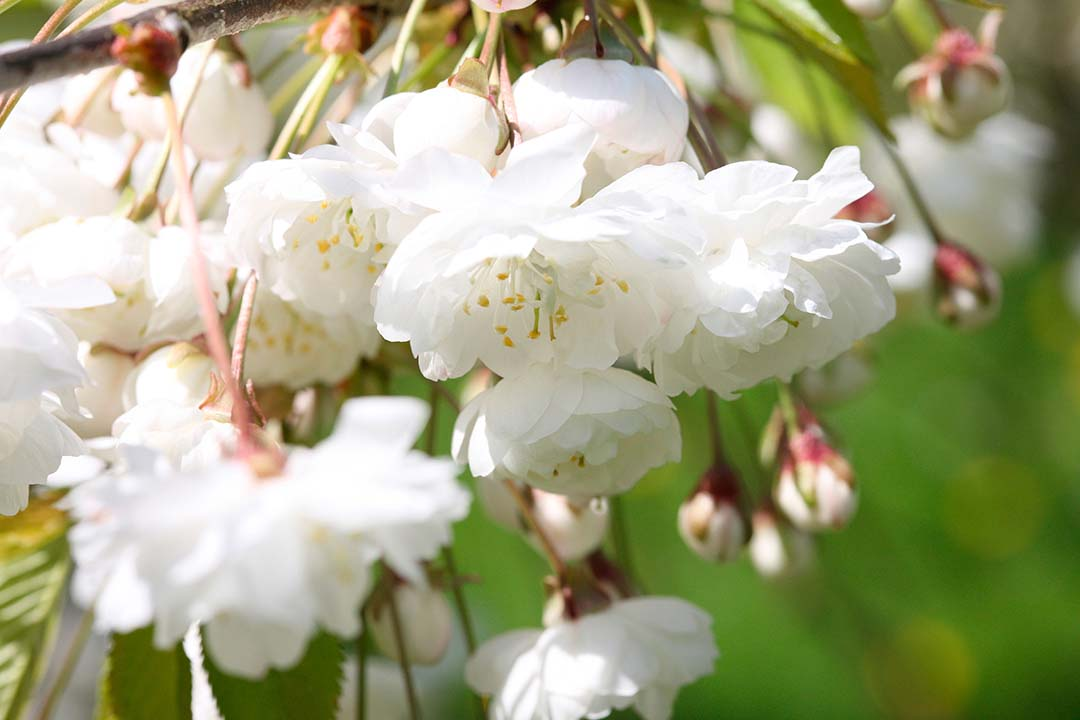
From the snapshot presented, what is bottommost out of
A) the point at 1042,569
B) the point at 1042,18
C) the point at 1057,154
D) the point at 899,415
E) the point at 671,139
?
the point at 1042,569

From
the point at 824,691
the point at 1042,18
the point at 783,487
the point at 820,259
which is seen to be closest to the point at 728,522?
the point at 783,487

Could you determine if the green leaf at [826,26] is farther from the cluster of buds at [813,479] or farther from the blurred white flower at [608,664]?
the blurred white flower at [608,664]

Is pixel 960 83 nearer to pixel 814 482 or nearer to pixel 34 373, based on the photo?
pixel 814 482

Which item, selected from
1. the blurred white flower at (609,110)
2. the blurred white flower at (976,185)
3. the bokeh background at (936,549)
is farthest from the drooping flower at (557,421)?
the bokeh background at (936,549)

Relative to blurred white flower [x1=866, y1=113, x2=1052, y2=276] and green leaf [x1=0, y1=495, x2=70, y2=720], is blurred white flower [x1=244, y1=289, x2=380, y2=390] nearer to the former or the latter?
green leaf [x1=0, y1=495, x2=70, y2=720]

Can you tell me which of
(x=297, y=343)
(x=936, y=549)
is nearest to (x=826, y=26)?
(x=297, y=343)

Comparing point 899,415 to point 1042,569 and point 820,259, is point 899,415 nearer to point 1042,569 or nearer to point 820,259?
point 1042,569
